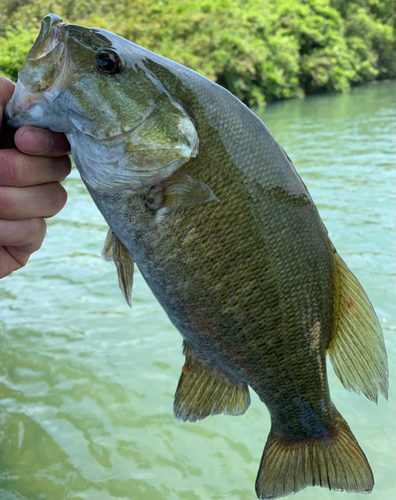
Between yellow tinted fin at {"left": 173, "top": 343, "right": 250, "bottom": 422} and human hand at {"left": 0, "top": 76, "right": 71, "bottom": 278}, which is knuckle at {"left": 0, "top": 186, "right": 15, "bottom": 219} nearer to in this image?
human hand at {"left": 0, "top": 76, "right": 71, "bottom": 278}

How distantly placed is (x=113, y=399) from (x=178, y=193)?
2.95 meters

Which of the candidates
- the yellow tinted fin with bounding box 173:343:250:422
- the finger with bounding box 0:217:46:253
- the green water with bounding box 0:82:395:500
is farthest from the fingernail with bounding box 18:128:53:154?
the green water with bounding box 0:82:395:500

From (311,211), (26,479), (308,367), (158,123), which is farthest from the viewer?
(26,479)

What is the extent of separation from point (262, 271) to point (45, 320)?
4054 mm

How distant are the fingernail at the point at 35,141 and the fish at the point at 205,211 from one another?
36 millimetres

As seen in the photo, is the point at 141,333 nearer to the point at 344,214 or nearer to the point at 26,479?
the point at 26,479

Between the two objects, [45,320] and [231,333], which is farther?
[45,320]

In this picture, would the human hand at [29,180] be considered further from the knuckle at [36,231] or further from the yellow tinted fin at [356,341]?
the yellow tinted fin at [356,341]

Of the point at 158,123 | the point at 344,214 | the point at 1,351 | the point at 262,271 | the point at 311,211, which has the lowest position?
the point at 1,351

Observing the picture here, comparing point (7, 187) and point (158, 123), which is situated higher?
point (158, 123)

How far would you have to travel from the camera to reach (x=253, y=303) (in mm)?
1594

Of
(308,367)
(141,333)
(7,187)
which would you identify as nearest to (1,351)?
(141,333)

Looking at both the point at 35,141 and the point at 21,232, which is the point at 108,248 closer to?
the point at 21,232

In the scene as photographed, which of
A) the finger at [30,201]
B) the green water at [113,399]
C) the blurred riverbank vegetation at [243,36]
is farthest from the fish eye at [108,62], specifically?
the blurred riverbank vegetation at [243,36]
